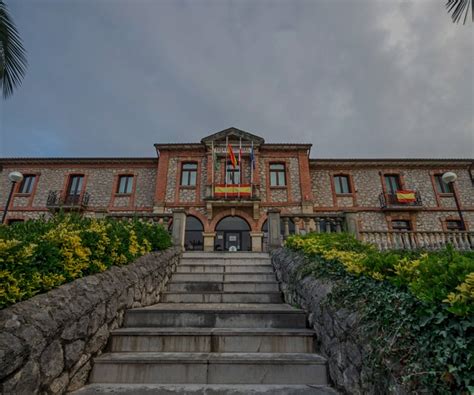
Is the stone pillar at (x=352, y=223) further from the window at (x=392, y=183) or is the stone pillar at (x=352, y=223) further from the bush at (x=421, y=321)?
the window at (x=392, y=183)

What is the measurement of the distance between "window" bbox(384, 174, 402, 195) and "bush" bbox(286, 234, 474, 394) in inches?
603

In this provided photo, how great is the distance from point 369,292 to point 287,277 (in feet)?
7.80

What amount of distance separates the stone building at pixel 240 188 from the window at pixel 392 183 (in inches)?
2.2

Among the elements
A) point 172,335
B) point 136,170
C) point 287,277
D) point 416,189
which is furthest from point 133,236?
point 416,189

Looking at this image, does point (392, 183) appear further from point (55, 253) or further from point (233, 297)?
point (55, 253)

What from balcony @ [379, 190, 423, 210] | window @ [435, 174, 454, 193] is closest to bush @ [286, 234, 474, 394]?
balcony @ [379, 190, 423, 210]

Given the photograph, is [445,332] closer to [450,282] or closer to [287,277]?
[450,282]

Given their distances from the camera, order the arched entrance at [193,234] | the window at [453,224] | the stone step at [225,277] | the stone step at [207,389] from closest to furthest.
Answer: the stone step at [207,389] < the stone step at [225,277] < the arched entrance at [193,234] < the window at [453,224]

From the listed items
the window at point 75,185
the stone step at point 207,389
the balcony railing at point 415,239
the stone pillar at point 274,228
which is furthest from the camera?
the window at point 75,185

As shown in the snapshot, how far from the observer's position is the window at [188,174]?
49.2ft

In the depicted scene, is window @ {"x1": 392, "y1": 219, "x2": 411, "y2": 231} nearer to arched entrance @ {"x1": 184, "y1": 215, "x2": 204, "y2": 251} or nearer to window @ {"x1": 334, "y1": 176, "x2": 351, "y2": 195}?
window @ {"x1": 334, "y1": 176, "x2": 351, "y2": 195}

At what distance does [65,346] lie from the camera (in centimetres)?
225

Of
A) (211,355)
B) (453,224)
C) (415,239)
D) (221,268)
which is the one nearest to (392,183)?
(453,224)

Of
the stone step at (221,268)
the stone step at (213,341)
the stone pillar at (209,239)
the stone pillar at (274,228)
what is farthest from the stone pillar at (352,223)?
the stone pillar at (209,239)
